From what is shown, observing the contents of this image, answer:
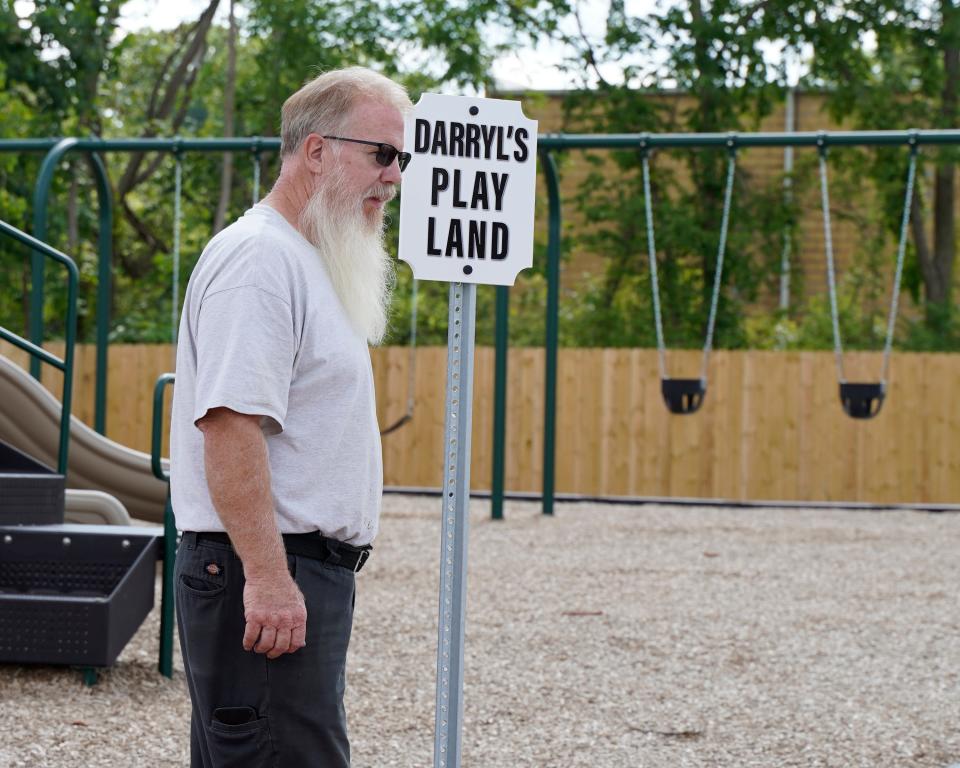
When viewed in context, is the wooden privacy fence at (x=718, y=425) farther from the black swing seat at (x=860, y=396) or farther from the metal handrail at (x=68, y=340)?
the metal handrail at (x=68, y=340)

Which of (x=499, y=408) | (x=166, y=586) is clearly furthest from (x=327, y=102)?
(x=499, y=408)

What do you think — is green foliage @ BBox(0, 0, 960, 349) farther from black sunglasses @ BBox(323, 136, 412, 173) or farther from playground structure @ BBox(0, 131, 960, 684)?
black sunglasses @ BBox(323, 136, 412, 173)

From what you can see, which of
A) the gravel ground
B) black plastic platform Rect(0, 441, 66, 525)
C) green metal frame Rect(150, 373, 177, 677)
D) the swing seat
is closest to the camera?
the gravel ground

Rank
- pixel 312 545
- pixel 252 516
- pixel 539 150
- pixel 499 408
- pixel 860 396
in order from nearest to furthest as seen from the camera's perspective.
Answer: pixel 252 516
pixel 312 545
pixel 860 396
pixel 539 150
pixel 499 408

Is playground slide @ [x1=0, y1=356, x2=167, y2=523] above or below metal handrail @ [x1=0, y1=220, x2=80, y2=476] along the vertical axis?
below

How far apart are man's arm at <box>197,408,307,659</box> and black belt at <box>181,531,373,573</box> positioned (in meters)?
0.07

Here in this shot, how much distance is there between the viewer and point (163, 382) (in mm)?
4484

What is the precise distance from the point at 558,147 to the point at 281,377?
268 inches

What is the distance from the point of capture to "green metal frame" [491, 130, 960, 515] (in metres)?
8.13

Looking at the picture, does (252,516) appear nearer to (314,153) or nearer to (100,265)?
(314,153)

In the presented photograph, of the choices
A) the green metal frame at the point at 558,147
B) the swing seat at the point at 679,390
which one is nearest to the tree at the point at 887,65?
the green metal frame at the point at 558,147

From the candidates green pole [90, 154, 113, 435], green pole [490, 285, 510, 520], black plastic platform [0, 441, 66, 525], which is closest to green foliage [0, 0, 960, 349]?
green pole [90, 154, 113, 435]

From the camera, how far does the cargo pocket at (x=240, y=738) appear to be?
2037 millimetres

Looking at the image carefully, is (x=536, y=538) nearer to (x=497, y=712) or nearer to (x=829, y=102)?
(x=497, y=712)
